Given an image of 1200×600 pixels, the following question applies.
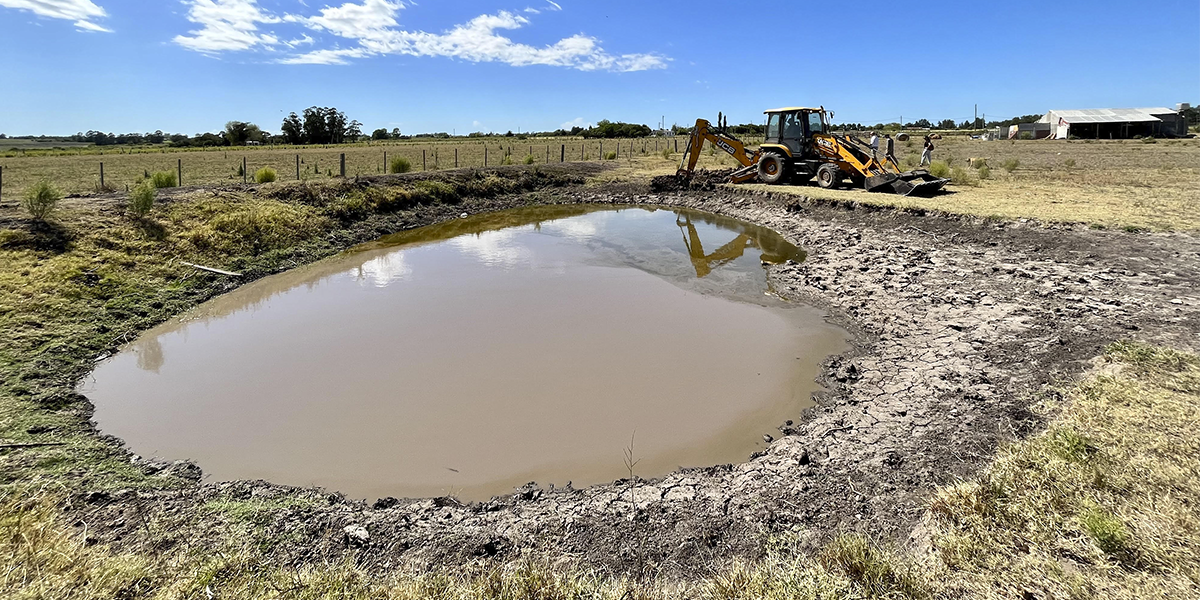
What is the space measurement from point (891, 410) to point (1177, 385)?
88.7 inches

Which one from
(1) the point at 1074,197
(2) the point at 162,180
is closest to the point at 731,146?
(1) the point at 1074,197

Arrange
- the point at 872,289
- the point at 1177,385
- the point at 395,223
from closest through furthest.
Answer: the point at 1177,385 < the point at 872,289 < the point at 395,223

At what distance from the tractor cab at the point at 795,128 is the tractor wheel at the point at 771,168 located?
32 centimetres

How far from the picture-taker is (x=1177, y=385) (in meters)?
5.20

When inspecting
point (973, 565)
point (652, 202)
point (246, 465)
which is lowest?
point (246, 465)

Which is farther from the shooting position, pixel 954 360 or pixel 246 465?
pixel 954 360

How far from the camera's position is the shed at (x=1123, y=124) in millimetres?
53469

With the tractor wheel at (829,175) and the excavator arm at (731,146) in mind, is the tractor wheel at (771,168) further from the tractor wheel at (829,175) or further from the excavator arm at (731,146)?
the tractor wheel at (829,175)

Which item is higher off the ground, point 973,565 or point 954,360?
point 954,360

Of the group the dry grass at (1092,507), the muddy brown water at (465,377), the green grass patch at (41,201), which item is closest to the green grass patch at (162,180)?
the green grass patch at (41,201)

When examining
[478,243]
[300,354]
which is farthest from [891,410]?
[478,243]

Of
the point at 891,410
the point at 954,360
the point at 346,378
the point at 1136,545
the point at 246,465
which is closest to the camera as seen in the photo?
the point at 1136,545

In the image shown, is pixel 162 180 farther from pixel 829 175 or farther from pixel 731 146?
pixel 829 175

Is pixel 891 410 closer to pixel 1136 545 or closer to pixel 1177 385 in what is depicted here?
pixel 1177 385
